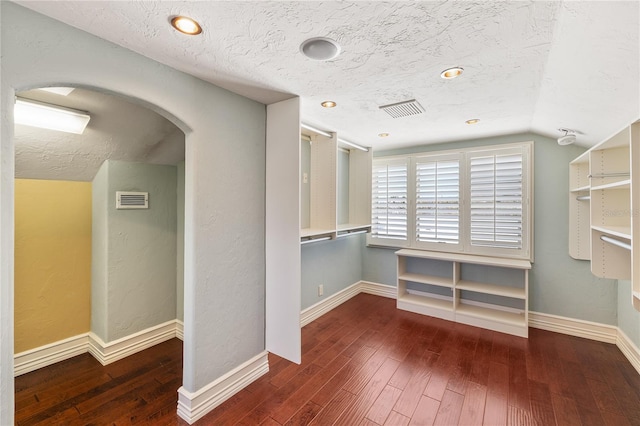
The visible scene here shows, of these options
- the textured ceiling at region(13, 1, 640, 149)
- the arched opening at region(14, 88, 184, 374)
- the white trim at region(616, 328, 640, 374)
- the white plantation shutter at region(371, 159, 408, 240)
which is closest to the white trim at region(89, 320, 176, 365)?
the arched opening at region(14, 88, 184, 374)

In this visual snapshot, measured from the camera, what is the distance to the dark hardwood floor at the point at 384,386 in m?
1.89

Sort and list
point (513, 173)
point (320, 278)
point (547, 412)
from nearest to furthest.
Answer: point (547, 412)
point (513, 173)
point (320, 278)

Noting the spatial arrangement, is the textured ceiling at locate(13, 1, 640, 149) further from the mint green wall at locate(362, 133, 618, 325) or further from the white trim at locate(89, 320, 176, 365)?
the white trim at locate(89, 320, 176, 365)

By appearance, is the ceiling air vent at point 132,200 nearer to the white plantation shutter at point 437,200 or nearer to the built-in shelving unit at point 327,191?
the built-in shelving unit at point 327,191

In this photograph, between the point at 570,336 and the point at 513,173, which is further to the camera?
the point at 513,173

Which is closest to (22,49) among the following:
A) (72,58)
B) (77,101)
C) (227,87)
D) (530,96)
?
(72,58)

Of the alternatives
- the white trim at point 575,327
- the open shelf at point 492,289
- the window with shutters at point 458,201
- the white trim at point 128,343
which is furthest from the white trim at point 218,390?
the white trim at point 575,327

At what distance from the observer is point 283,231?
2.25 metres

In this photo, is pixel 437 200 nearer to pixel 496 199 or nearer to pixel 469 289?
pixel 496 199

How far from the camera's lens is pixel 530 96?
218cm

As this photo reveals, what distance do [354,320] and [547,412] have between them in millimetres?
1933

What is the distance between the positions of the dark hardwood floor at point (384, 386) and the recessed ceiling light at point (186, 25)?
2346 mm

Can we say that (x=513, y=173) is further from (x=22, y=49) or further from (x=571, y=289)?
(x=22, y=49)

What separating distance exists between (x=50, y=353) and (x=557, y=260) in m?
5.24
